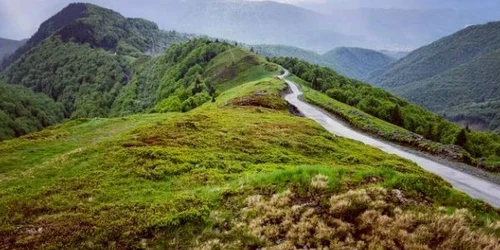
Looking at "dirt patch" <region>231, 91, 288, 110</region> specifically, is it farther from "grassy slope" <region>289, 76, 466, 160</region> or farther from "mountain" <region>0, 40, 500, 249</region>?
"mountain" <region>0, 40, 500, 249</region>

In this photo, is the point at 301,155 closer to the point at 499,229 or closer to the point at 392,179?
the point at 392,179

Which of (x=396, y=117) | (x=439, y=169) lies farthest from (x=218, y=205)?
(x=396, y=117)

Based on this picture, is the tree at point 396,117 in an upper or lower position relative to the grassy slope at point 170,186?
upper

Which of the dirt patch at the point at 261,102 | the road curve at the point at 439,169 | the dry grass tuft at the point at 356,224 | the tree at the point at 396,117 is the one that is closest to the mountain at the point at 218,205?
the dry grass tuft at the point at 356,224

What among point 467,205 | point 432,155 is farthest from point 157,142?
point 432,155

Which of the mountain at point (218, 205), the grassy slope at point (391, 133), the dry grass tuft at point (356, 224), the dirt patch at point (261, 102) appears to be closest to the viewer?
the dry grass tuft at point (356, 224)

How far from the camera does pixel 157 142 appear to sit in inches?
1373

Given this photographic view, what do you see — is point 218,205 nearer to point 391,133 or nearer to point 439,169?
point 439,169

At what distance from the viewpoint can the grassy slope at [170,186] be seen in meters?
17.9

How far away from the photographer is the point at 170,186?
958 inches

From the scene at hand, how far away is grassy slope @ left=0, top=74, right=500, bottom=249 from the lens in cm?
1789

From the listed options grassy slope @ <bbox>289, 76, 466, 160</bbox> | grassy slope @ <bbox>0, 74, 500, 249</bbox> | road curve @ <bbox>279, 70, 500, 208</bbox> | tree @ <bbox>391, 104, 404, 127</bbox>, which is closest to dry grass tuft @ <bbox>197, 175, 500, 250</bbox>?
grassy slope @ <bbox>0, 74, 500, 249</bbox>

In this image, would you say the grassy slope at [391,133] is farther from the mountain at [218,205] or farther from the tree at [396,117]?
the tree at [396,117]

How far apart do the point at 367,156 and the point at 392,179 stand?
20019 millimetres
